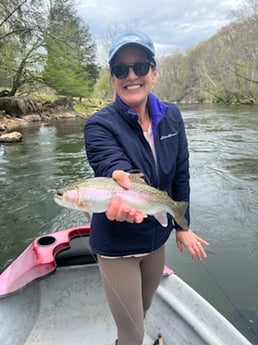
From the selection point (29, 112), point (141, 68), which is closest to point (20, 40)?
point (29, 112)

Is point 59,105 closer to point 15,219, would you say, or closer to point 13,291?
point 15,219

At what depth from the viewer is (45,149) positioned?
14.9 meters

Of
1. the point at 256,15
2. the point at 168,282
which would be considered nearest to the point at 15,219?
the point at 168,282

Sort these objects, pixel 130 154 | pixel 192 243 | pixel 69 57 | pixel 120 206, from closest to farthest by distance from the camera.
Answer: pixel 120 206
pixel 130 154
pixel 192 243
pixel 69 57

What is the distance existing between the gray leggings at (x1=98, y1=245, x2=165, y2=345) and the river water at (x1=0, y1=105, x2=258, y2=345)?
2098 mm

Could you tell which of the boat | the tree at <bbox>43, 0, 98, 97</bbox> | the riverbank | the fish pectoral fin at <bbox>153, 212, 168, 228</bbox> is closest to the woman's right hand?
the fish pectoral fin at <bbox>153, 212, 168, 228</bbox>

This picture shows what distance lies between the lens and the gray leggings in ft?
6.35

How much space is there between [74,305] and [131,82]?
230 centimetres

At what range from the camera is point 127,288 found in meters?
1.94

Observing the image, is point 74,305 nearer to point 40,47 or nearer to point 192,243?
point 192,243

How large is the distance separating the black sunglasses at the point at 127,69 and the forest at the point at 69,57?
757 millimetres

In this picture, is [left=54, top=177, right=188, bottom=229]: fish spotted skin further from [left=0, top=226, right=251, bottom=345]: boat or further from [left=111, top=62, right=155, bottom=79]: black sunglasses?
[left=0, top=226, right=251, bottom=345]: boat

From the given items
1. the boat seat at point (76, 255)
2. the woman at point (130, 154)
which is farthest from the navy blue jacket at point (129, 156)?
the boat seat at point (76, 255)

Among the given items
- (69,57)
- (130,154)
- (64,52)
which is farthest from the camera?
(69,57)
